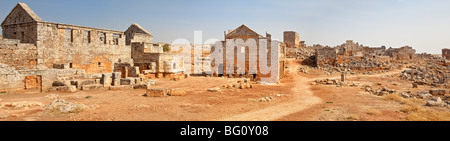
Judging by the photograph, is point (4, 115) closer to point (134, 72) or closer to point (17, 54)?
point (17, 54)

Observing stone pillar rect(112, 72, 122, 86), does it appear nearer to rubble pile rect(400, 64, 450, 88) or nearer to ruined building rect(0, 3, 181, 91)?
ruined building rect(0, 3, 181, 91)

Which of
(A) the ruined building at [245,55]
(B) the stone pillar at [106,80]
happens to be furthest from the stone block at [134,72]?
(A) the ruined building at [245,55]

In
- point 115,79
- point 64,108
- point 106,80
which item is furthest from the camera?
point 115,79

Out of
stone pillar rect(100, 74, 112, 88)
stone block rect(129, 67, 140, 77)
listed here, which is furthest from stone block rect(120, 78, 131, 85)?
stone block rect(129, 67, 140, 77)

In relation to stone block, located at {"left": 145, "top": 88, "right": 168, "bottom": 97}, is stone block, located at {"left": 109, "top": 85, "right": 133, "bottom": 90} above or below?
above

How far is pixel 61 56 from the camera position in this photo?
18.5m

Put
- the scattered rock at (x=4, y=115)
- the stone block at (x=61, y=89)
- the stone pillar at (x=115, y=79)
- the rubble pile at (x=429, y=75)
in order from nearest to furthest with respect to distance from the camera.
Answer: the scattered rock at (x=4, y=115) → the stone block at (x=61, y=89) → the stone pillar at (x=115, y=79) → the rubble pile at (x=429, y=75)

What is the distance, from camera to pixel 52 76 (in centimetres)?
1405

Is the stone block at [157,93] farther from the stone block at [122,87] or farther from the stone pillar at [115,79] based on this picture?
the stone pillar at [115,79]

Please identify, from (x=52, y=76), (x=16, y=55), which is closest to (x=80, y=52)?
(x=16, y=55)

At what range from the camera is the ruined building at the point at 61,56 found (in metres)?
13.5

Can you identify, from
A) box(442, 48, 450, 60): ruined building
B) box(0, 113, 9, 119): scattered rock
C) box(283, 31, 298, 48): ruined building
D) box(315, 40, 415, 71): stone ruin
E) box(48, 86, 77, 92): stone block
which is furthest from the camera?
box(442, 48, 450, 60): ruined building

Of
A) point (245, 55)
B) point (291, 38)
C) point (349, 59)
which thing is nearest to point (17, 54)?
point (245, 55)

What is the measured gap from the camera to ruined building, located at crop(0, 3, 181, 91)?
44.4ft
